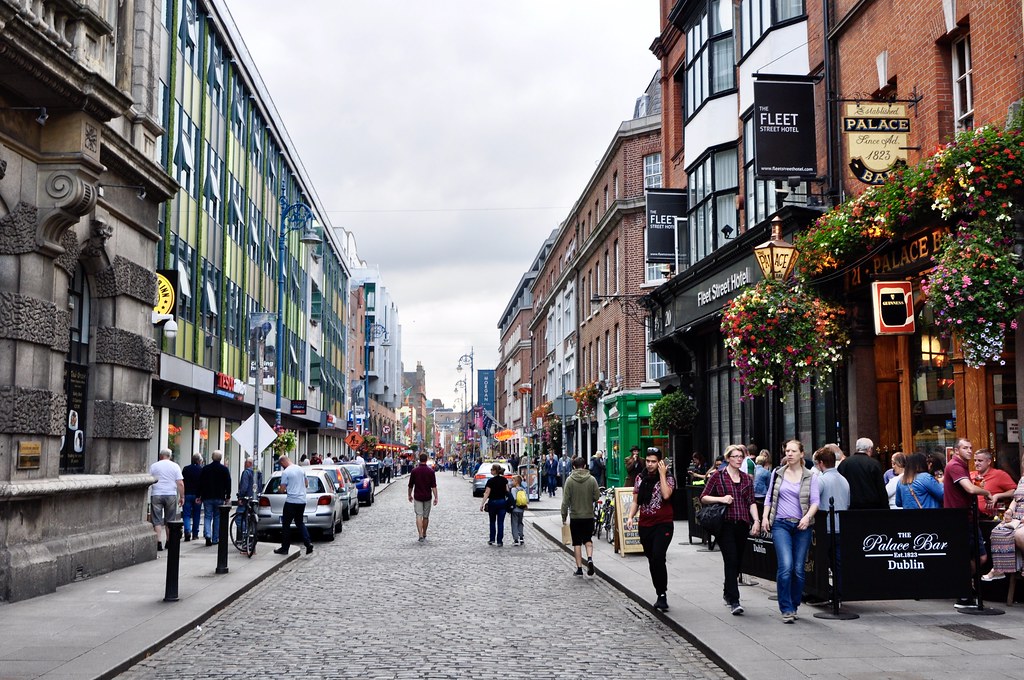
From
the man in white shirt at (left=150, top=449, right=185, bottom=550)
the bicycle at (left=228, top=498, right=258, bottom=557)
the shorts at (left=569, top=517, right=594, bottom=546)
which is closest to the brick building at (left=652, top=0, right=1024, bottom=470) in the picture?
the shorts at (left=569, top=517, right=594, bottom=546)

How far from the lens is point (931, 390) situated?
14.9 m

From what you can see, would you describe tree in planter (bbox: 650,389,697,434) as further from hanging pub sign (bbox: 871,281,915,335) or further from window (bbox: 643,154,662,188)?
window (bbox: 643,154,662,188)

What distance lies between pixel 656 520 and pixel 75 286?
8.97 m

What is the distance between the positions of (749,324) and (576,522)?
3.87 metres

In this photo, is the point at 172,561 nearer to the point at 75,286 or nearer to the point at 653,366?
the point at 75,286

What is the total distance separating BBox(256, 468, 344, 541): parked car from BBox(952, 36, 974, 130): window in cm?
1382

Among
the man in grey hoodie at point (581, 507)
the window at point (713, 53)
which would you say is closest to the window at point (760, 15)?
the window at point (713, 53)

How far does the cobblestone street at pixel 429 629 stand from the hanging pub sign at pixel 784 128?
7.32 m

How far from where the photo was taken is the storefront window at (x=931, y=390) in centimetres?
1443

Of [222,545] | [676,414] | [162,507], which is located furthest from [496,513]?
[222,545]

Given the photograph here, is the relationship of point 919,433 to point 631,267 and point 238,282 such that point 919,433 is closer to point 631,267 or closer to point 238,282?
point 631,267

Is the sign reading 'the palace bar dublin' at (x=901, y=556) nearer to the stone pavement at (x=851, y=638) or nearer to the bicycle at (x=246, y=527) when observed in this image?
the stone pavement at (x=851, y=638)

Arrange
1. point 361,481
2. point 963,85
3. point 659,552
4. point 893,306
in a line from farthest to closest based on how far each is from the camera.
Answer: point 361,481, point 893,306, point 963,85, point 659,552

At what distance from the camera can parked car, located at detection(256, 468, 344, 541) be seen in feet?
70.5
